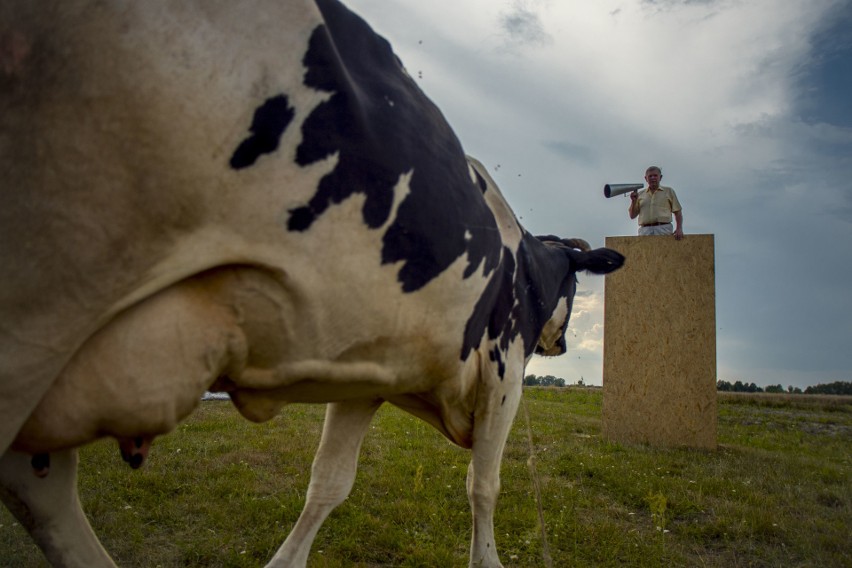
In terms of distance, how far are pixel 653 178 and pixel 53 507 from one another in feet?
27.7

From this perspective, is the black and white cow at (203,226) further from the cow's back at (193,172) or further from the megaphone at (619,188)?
the megaphone at (619,188)

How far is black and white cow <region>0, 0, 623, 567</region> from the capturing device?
128 cm

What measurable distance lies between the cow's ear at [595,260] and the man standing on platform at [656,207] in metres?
4.65

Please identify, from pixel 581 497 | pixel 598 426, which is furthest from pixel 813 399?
pixel 581 497

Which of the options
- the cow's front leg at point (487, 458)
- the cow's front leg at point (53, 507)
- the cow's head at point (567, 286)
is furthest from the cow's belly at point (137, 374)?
the cow's head at point (567, 286)

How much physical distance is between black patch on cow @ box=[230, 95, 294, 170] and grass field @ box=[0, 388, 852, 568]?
2.72m

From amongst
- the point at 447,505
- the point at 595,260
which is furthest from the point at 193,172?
the point at 447,505

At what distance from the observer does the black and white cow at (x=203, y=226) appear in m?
1.28

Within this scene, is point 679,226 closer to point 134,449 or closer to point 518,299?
point 518,299

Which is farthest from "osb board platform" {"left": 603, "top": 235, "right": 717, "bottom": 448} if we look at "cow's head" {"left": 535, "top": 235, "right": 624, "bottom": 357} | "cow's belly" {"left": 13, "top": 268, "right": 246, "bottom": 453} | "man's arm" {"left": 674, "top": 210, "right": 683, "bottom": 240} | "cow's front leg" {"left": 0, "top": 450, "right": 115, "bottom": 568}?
"cow's belly" {"left": 13, "top": 268, "right": 246, "bottom": 453}

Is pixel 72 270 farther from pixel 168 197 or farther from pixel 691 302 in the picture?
pixel 691 302

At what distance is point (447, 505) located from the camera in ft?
15.1

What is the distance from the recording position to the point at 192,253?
4.78ft

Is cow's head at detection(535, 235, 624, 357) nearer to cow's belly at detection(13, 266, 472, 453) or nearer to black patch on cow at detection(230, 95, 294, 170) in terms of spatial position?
cow's belly at detection(13, 266, 472, 453)
